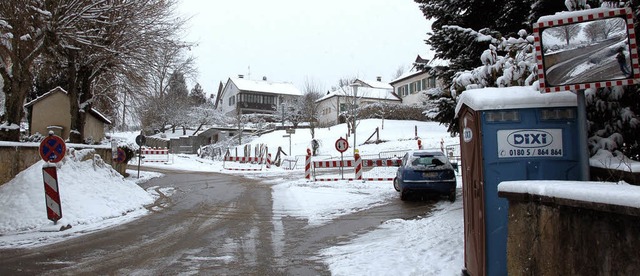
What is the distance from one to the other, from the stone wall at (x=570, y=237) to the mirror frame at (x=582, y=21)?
49.8 inches

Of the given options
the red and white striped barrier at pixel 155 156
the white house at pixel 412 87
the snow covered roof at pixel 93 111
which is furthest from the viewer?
the white house at pixel 412 87

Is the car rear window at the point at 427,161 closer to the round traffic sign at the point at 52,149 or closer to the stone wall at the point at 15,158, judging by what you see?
the round traffic sign at the point at 52,149

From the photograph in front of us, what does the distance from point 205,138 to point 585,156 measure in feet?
196

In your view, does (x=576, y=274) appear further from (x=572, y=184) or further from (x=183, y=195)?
(x=183, y=195)

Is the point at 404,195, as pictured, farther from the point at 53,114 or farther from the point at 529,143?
the point at 53,114

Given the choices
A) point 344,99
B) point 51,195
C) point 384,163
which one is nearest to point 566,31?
point 51,195

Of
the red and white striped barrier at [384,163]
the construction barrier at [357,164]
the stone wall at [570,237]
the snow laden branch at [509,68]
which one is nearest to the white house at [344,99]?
the red and white striped barrier at [384,163]

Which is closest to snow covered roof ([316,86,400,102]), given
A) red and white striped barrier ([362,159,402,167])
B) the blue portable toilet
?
red and white striped barrier ([362,159,402,167])

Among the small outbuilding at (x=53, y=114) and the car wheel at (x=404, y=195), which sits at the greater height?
the small outbuilding at (x=53, y=114)

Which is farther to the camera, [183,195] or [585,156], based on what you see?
[183,195]

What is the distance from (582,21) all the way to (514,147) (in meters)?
1.33

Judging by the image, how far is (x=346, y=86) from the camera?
55.5 metres

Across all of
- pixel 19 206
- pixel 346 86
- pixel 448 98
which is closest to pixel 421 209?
pixel 448 98

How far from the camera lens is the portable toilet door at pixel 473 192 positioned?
15.1 feet
